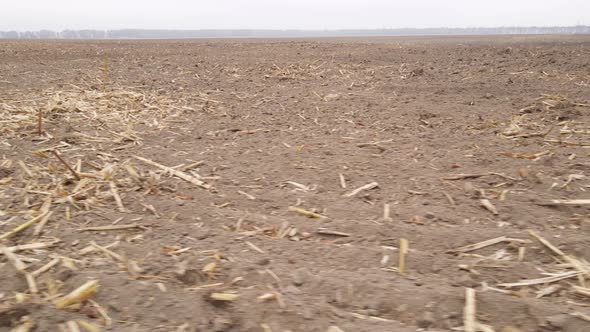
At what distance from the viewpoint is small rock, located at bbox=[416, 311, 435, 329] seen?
2.49 m

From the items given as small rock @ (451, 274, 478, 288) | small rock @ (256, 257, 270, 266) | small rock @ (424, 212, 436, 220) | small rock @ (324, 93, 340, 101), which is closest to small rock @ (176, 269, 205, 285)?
small rock @ (256, 257, 270, 266)

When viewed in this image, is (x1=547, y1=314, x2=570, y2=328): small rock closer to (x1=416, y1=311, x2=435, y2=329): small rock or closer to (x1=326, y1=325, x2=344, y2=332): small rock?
(x1=416, y1=311, x2=435, y2=329): small rock

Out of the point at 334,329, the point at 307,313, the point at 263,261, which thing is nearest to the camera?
the point at 334,329

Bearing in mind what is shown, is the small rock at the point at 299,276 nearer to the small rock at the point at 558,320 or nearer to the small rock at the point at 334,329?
the small rock at the point at 334,329

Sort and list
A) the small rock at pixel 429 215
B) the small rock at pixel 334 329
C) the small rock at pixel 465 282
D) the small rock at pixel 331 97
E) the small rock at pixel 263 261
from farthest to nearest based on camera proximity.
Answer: the small rock at pixel 331 97 → the small rock at pixel 429 215 → the small rock at pixel 263 261 → the small rock at pixel 465 282 → the small rock at pixel 334 329

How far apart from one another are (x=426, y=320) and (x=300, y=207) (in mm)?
1798

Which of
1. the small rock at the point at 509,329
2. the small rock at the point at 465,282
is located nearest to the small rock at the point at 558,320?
the small rock at the point at 509,329

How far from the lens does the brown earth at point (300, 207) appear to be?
2.60 m

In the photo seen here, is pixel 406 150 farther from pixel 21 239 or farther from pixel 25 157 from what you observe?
pixel 25 157

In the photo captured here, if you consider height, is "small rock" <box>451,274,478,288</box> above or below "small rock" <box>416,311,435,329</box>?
above

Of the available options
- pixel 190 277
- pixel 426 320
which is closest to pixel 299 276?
pixel 190 277

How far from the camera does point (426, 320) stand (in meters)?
2.52

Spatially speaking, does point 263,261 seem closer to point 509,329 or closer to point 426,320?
point 426,320

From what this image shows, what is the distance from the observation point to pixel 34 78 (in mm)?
11617
